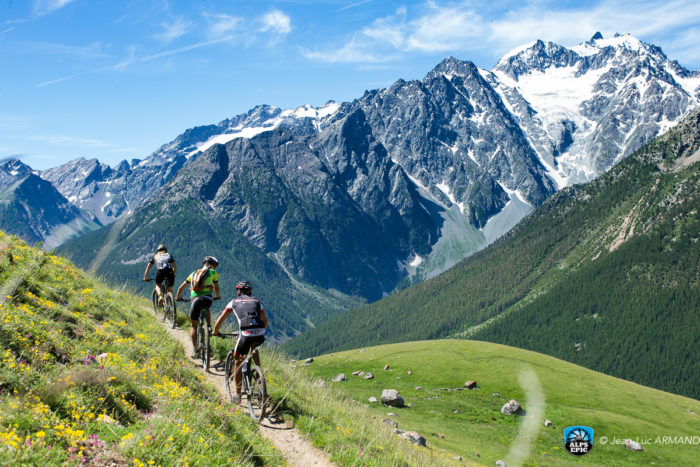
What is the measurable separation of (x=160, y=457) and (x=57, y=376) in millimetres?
3182

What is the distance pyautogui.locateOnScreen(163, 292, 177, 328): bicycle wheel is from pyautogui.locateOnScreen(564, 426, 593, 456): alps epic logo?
35749 mm

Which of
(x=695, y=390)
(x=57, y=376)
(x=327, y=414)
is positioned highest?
(x=57, y=376)

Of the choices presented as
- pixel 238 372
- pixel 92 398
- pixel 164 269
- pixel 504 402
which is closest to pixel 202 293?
pixel 238 372

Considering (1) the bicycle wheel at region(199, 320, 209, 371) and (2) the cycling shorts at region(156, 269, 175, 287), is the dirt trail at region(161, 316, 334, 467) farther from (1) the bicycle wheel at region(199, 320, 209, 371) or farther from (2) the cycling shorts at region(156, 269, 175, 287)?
(2) the cycling shorts at region(156, 269, 175, 287)

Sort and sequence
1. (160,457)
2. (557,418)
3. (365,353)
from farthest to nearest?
1. (365,353)
2. (557,418)
3. (160,457)

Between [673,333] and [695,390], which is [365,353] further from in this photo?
[673,333]

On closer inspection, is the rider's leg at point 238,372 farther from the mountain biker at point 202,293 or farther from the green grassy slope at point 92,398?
the mountain biker at point 202,293

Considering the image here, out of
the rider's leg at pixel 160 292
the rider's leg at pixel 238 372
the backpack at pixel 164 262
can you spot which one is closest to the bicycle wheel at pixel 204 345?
the rider's leg at pixel 238 372

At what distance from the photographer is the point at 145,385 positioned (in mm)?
10664

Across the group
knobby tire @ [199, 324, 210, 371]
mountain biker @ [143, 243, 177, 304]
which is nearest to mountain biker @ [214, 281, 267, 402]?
knobby tire @ [199, 324, 210, 371]

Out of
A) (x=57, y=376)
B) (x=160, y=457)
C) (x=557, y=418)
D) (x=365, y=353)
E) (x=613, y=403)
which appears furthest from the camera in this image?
(x=365, y=353)

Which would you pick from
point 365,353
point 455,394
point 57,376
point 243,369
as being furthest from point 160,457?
point 365,353

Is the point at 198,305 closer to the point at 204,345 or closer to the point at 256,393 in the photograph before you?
the point at 204,345

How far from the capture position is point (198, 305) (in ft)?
55.9
